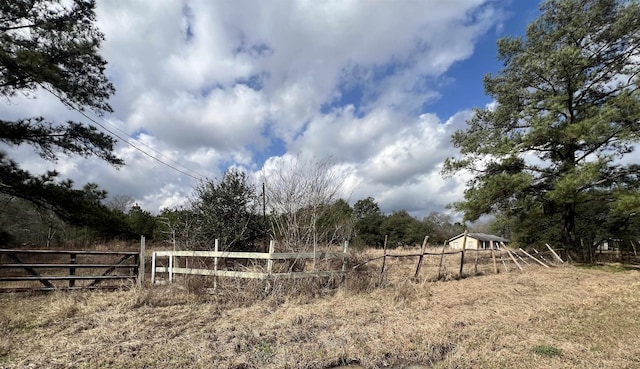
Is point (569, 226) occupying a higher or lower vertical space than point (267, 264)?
higher

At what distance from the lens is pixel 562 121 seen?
16.5 meters

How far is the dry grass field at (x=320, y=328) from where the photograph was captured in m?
4.08

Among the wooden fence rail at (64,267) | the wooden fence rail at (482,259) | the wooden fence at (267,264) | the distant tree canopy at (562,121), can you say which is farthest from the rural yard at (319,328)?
the distant tree canopy at (562,121)

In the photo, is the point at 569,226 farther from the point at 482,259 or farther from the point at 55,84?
the point at 55,84

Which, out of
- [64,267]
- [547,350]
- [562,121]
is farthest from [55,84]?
[562,121]

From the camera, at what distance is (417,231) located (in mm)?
46750

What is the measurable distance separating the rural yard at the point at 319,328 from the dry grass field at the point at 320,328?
0.02 m

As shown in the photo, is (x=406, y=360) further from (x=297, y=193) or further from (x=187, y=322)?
(x=297, y=193)

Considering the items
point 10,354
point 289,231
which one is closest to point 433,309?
point 289,231

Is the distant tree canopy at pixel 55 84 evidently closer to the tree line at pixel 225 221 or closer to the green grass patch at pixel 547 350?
the tree line at pixel 225 221

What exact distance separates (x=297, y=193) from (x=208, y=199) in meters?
4.29

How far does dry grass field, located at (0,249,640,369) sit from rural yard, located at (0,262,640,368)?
0.02m

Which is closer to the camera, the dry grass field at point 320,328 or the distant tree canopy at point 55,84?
the dry grass field at point 320,328

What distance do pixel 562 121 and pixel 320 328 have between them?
55.0ft
